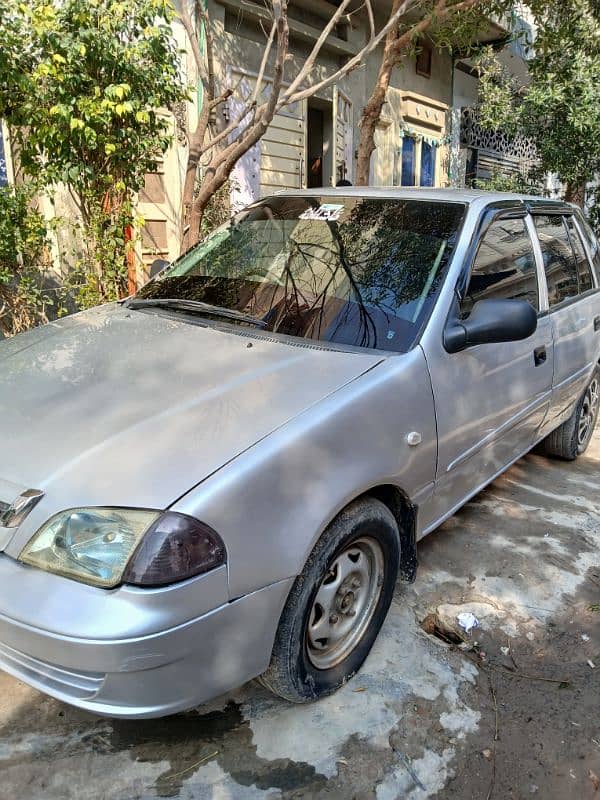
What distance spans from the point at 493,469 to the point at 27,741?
7.48 ft

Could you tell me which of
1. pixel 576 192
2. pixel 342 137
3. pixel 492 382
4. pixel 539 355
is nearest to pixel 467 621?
pixel 492 382

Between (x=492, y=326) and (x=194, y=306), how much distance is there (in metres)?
1.28

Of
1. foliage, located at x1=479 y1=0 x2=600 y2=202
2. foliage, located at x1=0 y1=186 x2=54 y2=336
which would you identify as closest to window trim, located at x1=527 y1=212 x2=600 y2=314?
foliage, located at x1=0 y1=186 x2=54 y2=336

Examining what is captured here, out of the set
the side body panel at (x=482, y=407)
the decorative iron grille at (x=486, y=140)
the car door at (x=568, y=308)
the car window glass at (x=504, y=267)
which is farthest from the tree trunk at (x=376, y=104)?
the decorative iron grille at (x=486, y=140)

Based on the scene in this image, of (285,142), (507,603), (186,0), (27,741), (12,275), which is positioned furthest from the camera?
(285,142)

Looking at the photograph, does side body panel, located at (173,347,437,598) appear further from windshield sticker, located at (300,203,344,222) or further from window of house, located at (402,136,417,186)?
window of house, located at (402,136,417,186)

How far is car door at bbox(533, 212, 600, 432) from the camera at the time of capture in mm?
3584

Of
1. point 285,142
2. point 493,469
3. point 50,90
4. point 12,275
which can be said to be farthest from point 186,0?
point 493,469

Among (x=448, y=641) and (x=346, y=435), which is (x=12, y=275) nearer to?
(x=346, y=435)

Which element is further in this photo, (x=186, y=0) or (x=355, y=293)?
(x=186, y=0)

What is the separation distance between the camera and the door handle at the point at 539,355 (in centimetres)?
326

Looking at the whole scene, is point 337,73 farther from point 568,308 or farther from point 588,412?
point 588,412

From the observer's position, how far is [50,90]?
4207mm

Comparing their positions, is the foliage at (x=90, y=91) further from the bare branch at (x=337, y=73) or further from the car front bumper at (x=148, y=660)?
the car front bumper at (x=148, y=660)
